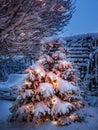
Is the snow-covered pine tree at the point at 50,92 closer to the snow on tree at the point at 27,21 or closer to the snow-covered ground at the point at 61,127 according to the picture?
the snow-covered ground at the point at 61,127

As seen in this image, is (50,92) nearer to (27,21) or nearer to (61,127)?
(61,127)

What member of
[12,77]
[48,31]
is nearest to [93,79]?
[48,31]

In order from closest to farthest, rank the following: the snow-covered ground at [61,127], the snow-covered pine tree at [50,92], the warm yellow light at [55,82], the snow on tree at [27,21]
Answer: the snow on tree at [27,21] → the snow-covered ground at [61,127] → the snow-covered pine tree at [50,92] → the warm yellow light at [55,82]

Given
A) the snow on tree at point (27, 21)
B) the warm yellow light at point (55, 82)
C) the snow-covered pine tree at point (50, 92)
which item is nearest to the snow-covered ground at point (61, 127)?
the snow-covered pine tree at point (50, 92)

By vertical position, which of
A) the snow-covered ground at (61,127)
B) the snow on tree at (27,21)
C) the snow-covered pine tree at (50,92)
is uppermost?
the snow on tree at (27,21)

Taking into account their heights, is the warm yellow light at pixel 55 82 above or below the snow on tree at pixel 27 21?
below

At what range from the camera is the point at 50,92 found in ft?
23.9

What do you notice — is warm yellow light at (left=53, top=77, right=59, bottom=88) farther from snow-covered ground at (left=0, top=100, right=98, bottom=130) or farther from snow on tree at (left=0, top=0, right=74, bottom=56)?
snow on tree at (left=0, top=0, right=74, bottom=56)

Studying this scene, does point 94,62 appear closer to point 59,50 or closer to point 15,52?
point 59,50

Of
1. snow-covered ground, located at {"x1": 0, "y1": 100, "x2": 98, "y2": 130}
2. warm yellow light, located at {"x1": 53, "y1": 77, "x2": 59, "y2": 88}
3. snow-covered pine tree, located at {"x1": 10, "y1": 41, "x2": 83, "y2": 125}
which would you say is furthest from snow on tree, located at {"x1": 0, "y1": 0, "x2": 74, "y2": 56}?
snow-covered ground, located at {"x1": 0, "y1": 100, "x2": 98, "y2": 130}

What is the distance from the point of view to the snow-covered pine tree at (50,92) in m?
7.30

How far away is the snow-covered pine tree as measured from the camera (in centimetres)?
730

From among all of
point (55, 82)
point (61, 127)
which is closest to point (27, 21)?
point (55, 82)

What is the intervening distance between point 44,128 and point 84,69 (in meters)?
3.77
